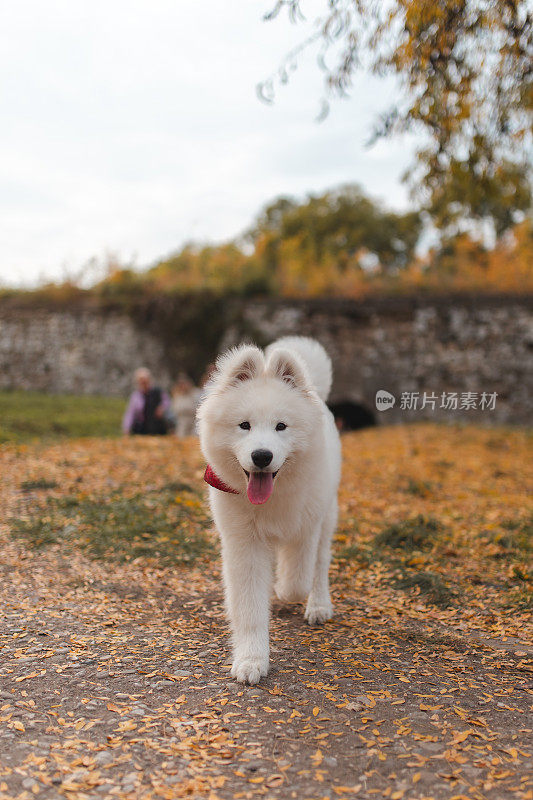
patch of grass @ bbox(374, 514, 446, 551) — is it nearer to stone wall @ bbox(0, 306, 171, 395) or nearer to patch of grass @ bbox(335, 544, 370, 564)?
patch of grass @ bbox(335, 544, 370, 564)

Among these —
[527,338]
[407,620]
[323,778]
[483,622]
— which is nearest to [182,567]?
[407,620]

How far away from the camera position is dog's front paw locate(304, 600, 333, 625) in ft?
15.2

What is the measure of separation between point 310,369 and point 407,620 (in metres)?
1.83

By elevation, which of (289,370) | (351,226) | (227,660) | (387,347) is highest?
(351,226)

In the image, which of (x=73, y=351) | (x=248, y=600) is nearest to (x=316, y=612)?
(x=248, y=600)

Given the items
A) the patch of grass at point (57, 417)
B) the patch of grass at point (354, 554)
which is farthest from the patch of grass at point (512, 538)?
the patch of grass at point (57, 417)

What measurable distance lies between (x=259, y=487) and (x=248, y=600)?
68cm

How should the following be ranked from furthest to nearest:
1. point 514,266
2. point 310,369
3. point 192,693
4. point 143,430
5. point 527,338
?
point 514,266 < point 527,338 < point 143,430 < point 310,369 < point 192,693

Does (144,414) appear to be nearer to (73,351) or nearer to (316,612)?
(73,351)

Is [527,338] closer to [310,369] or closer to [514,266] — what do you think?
[514,266]

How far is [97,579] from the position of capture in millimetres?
5371

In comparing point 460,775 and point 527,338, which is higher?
point 527,338

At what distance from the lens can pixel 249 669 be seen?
373 centimetres

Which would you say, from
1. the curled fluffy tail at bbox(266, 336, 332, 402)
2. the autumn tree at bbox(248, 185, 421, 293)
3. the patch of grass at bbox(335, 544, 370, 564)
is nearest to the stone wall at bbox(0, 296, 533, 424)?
the patch of grass at bbox(335, 544, 370, 564)
